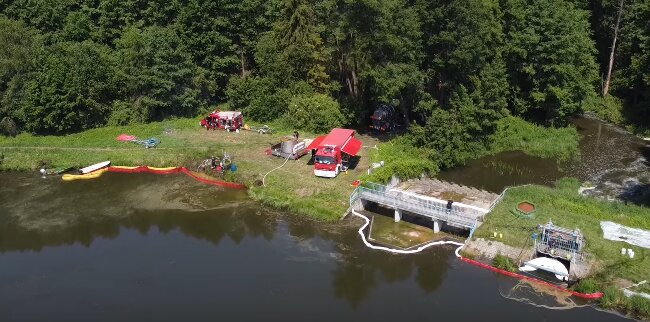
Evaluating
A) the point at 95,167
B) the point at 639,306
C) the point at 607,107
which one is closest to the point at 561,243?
the point at 639,306

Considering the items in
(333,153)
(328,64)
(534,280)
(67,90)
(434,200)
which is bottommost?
(534,280)

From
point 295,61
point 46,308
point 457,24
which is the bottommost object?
point 46,308

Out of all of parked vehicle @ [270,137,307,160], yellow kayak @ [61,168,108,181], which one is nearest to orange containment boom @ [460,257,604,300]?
parked vehicle @ [270,137,307,160]

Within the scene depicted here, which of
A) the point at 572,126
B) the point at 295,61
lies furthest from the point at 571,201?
the point at 295,61

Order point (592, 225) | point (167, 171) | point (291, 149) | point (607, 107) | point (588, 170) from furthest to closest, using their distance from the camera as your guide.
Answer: point (607, 107) → point (167, 171) → point (588, 170) → point (291, 149) → point (592, 225)

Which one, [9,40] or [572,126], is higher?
[9,40]

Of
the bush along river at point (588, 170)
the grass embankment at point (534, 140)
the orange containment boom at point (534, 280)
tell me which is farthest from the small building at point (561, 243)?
the grass embankment at point (534, 140)

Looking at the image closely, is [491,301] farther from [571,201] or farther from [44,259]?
[44,259]

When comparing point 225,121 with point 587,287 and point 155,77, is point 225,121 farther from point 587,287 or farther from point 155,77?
point 587,287
